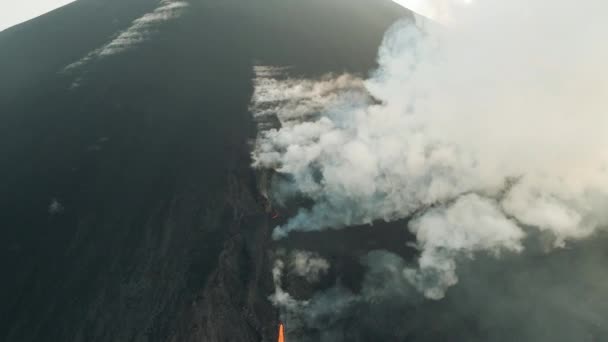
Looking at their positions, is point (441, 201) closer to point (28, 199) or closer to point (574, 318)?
point (574, 318)

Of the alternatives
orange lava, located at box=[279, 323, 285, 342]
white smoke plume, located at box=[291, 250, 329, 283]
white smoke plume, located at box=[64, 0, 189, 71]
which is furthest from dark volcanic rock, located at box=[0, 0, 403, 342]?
white smoke plume, located at box=[291, 250, 329, 283]

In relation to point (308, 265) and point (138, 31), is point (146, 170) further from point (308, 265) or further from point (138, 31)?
point (138, 31)

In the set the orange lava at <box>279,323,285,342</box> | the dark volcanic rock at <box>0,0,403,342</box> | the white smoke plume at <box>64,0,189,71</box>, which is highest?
the white smoke plume at <box>64,0,189,71</box>

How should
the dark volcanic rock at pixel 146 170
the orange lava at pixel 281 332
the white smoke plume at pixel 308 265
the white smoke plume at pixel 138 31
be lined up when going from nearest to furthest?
the dark volcanic rock at pixel 146 170 → the orange lava at pixel 281 332 → the white smoke plume at pixel 308 265 → the white smoke plume at pixel 138 31

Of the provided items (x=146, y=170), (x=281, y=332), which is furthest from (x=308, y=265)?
(x=146, y=170)

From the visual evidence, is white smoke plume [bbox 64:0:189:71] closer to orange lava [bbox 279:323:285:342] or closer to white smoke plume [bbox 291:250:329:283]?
white smoke plume [bbox 291:250:329:283]

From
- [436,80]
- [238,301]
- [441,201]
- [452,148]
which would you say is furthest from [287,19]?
[238,301]

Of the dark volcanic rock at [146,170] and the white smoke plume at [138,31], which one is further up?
the white smoke plume at [138,31]

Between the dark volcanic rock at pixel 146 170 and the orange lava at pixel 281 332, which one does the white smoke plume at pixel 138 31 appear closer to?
the dark volcanic rock at pixel 146 170

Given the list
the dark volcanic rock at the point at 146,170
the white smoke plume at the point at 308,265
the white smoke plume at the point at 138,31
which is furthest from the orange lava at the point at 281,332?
the white smoke plume at the point at 138,31
